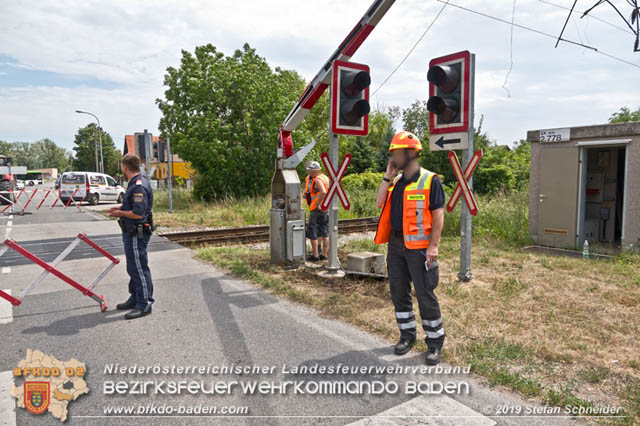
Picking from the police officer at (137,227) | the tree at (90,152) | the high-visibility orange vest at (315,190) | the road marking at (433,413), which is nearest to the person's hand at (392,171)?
the road marking at (433,413)

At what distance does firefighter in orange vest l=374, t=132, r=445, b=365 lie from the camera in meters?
3.82

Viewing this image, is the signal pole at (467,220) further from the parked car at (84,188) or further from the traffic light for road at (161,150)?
the parked car at (84,188)

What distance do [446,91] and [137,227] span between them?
15.0 feet

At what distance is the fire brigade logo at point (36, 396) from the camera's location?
3123mm

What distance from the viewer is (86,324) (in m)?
4.82

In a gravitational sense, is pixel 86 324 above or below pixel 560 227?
below

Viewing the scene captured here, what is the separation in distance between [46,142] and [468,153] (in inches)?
6829

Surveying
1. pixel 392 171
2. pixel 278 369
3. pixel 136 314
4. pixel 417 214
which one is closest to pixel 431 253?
pixel 417 214

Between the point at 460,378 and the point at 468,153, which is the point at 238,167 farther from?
the point at 460,378

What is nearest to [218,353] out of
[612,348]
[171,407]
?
[171,407]

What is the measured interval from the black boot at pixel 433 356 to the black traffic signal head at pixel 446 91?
359 cm

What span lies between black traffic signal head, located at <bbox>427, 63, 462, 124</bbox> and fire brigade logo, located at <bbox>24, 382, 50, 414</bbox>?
5579 mm

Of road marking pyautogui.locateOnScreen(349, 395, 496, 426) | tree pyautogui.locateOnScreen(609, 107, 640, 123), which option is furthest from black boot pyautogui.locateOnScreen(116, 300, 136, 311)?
tree pyautogui.locateOnScreen(609, 107, 640, 123)

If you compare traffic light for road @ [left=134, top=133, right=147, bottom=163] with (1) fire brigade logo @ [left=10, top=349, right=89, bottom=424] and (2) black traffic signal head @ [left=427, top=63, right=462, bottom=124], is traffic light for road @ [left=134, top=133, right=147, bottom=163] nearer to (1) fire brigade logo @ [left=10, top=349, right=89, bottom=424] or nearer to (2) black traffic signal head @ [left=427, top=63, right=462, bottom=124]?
(2) black traffic signal head @ [left=427, top=63, right=462, bottom=124]
